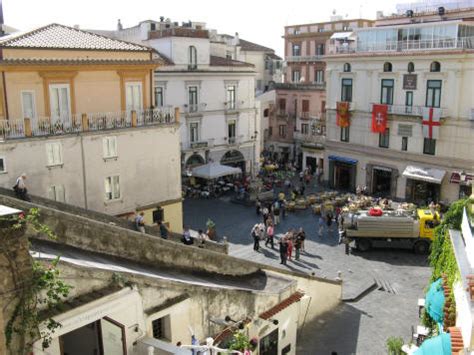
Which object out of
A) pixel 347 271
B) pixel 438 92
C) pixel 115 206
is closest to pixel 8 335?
pixel 115 206

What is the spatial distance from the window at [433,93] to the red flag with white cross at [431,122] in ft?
1.71

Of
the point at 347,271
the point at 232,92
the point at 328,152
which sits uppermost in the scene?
the point at 232,92

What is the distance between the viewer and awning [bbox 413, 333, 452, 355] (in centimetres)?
1034

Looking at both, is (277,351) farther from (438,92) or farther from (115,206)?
(438,92)

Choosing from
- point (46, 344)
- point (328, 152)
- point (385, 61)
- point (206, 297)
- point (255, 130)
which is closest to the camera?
point (46, 344)

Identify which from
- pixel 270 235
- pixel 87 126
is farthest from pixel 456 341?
pixel 270 235

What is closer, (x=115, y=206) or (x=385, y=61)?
(x=115, y=206)

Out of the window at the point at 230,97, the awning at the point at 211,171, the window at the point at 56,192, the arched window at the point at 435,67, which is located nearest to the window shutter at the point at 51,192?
the window at the point at 56,192

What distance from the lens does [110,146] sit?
23.3 m

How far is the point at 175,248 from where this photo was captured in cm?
1443

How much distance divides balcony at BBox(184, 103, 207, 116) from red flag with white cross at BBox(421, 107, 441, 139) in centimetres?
1641

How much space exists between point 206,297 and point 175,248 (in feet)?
5.52

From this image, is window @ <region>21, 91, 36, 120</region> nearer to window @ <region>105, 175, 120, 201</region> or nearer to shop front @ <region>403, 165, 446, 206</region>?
window @ <region>105, 175, 120, 201</region>

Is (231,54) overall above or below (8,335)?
above
